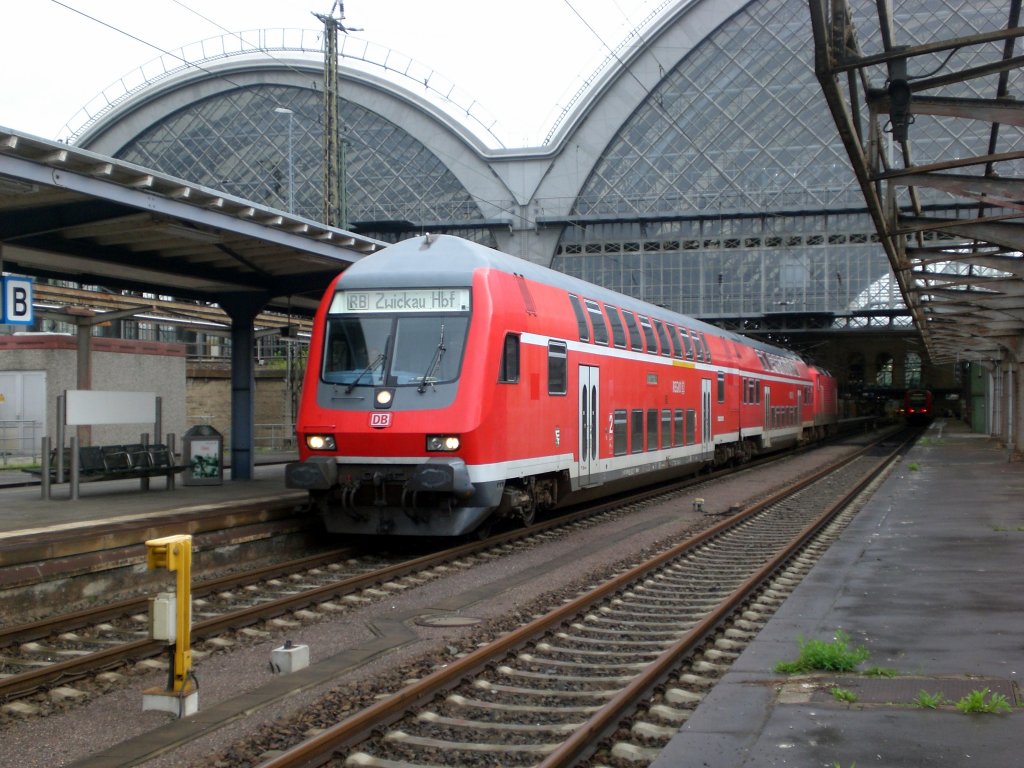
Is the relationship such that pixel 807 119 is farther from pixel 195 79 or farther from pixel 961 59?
pixel 195 79

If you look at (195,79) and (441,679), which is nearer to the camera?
(441,679)

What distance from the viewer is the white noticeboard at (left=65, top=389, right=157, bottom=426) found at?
14672 mm

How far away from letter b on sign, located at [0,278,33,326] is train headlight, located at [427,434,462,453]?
510cm

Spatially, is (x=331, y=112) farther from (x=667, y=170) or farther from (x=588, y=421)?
(x=667, y=170)

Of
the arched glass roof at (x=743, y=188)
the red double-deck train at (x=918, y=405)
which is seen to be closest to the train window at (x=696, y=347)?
the arched glass roof at (x=743, y=188)

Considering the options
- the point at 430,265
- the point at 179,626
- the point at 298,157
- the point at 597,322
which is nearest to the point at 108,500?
the point at 430,265

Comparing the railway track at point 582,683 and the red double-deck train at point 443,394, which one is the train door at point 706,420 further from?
the railway track at point 582,683

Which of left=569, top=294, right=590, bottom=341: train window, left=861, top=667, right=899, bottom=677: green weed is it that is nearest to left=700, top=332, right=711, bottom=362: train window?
left=569, top=294, right=590, bottom=341: train window

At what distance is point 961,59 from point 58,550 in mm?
53969

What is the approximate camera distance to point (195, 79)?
6488 cm

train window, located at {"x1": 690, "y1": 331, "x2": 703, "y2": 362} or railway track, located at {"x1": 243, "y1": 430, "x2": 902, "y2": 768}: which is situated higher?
train window, located at {"x1": 690, "y1": 331, "x2": 703, "y2": 362}

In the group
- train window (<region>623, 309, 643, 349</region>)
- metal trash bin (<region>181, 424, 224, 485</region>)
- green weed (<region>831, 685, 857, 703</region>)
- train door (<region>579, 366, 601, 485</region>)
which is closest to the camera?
green weed (<region>831, 685, 857, 703</region>)

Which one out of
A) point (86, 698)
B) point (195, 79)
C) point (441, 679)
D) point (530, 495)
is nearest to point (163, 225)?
point (530, 495)

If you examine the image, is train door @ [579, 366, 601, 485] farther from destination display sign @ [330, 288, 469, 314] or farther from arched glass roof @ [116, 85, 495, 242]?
arched glass roof @ [116, 85, 495, 242]
